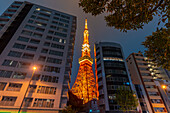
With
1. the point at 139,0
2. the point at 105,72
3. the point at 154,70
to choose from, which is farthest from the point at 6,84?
the point at 154,70

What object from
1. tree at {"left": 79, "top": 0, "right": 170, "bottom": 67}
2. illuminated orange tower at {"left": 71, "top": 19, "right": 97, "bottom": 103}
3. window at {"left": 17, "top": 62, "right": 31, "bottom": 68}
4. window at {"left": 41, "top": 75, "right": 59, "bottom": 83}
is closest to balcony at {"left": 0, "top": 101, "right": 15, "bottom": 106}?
window at {"left": 41, "top": 75, "right": 59, "bottom": 83}

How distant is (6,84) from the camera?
1827 cm

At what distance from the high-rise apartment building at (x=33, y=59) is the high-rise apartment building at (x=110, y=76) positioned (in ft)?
50.3

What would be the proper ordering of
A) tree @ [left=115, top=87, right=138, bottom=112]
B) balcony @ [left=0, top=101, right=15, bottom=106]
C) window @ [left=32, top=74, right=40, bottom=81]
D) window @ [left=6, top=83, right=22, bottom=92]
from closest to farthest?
1. balcony @ [left=0, top=101, right=15, bottom=106]
2. window @ [left=6, top=83, right=22, bottom=92]
3. tree @ [left=115, top=87, right=138, bottom=112]
4. window @ [left=32, top=74, right=40, bottom=81]

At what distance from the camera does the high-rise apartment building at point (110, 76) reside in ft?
96.5

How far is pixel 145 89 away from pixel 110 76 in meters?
18.1

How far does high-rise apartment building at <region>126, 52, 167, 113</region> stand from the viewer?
33906 millimetres

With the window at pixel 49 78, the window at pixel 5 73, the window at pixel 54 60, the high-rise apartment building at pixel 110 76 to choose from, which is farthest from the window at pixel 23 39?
the high-rise apartment building at pixel 110 76

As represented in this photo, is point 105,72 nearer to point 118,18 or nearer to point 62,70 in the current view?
point 62,70

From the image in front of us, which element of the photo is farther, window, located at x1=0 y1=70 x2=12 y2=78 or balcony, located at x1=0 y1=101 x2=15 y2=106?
window, located at x1=0 y1=70 x2=12 y2=78

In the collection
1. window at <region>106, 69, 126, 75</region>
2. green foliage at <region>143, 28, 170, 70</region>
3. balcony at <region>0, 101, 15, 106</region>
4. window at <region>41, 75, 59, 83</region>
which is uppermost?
window at <region>106, 69, 126, 75</region>

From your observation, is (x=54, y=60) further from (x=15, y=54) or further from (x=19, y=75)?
(x=15, y=54)

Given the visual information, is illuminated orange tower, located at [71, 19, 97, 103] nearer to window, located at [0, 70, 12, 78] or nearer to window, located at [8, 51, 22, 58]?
window, located at [8, 51, 22, 58]

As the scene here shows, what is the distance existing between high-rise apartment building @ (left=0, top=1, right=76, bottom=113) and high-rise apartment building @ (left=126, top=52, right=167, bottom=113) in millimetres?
30620
